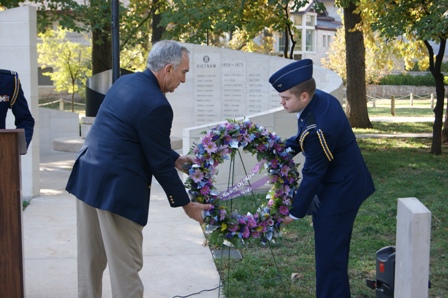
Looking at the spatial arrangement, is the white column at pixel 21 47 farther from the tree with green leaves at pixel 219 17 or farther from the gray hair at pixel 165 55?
the tree with green leaves at pixel 219 17

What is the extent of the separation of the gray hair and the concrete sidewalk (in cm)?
222

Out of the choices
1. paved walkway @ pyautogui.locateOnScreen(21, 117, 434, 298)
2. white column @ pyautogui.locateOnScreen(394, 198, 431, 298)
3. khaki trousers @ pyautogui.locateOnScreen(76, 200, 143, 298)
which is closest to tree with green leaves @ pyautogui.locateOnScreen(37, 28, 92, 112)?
paved walkway @ pyautogui.locateOnScreen(21, 117, 434, 298)

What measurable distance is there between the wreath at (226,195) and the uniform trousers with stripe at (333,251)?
0.52 metres

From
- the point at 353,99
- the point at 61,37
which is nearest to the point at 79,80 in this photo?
the point at 61,37

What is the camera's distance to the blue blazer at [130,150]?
4.36m

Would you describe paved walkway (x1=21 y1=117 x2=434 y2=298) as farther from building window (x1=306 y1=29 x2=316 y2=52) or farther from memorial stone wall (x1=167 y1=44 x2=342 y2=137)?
building window (x1=306 y1=29 x2=316 y2=52)

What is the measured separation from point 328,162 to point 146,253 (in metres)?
3.17

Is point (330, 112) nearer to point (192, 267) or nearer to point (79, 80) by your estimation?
point (192, 267)

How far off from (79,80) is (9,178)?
26630 millimetres

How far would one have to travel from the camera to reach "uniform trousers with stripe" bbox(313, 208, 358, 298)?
15.6 feet

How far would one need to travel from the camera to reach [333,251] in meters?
4.75

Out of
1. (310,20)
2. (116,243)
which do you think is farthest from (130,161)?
(310,20)

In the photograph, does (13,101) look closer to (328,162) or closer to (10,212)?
(10,212)

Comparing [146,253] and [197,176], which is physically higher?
[197,176]
